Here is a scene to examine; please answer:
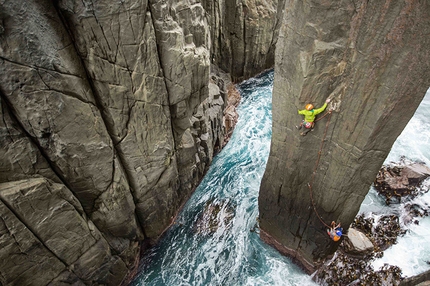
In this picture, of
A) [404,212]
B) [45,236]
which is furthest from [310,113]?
[404,212]

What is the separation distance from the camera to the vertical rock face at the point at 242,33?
69.7 feet

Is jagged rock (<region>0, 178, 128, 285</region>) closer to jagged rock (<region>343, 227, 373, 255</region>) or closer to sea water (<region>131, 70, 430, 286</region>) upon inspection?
sea water (<region>131, 70, 430, 286</region>)

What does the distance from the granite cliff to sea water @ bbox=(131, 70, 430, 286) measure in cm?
131

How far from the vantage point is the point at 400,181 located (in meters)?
13.9

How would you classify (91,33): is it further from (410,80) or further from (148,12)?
(410,80)

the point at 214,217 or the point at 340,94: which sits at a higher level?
the point at 340,94

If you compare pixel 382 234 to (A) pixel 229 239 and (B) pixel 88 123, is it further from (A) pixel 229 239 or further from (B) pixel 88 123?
(B) pixel 88 123

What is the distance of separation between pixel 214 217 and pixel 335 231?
601 cm

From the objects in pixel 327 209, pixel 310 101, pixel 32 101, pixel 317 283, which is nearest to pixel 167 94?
pixel 32 101

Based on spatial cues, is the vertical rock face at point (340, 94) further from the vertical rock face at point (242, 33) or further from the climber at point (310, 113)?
the vertical rock face at point (242, 33)

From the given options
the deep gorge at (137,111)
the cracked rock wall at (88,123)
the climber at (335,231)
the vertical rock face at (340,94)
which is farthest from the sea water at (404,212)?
the cracked rock wall at (88,123)

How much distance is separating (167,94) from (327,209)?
7.18m

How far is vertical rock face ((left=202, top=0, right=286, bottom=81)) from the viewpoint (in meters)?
21.2

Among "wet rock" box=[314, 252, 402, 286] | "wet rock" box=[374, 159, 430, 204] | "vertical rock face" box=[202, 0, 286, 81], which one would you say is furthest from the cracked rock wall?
"vertical rock face" box=[202, 0, 286, 81]
